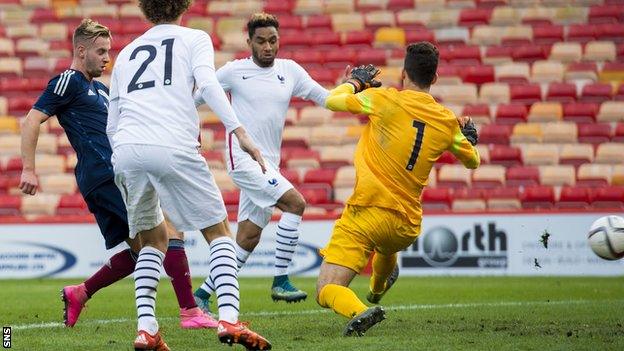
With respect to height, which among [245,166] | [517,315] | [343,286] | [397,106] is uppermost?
[397,106]

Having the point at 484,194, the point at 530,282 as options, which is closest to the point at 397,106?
the point at 530,282

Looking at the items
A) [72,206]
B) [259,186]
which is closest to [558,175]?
[72,206]

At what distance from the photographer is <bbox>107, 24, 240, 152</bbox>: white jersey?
20.1 ft

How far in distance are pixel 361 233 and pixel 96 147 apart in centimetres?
189

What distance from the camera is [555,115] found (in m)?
18.0

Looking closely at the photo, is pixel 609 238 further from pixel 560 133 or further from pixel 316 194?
pixel 560 133

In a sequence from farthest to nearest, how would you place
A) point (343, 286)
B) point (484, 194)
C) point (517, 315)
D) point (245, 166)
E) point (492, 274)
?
point (484, 194) → point (492, 274) → point (245, 166) → point (517, 315) → point (343, 286)

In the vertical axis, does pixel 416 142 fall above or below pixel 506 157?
above

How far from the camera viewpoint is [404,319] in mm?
8141

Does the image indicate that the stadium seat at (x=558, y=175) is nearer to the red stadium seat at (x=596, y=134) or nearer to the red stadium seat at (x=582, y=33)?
the red stadium seat at (x=596, y=134)

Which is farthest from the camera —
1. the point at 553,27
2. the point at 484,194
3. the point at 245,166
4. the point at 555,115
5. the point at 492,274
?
the point at 553,27

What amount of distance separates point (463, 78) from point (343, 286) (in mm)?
12387

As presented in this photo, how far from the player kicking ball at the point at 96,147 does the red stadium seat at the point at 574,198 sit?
9249 millimetres

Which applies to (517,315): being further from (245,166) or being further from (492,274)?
(492,274)
